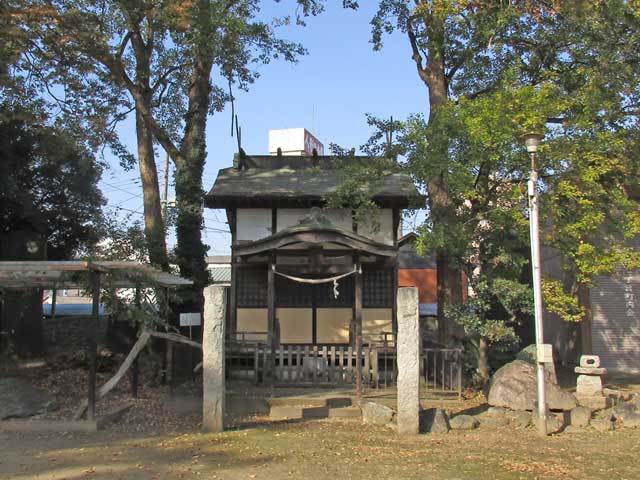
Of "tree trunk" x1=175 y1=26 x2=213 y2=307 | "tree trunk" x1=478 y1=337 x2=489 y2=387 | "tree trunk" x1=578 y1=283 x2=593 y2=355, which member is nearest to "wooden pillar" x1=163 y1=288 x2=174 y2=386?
"tree trunk" x1=175 y1=26 x2=213 y2=307

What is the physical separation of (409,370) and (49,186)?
1418 centimetres

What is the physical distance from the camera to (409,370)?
9281mm

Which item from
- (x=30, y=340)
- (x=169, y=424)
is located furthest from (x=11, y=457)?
(x=30, y=340)

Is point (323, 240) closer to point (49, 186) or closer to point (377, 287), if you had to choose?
point (377, 287)

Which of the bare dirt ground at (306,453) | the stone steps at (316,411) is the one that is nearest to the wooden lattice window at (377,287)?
the stone steps at (316,411)

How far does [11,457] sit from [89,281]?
3.39m

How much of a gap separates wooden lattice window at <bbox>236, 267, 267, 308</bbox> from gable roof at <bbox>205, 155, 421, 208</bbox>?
6.06ft

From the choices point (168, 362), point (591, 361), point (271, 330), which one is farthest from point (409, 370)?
point (168, 362)

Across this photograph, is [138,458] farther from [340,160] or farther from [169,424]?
[340,160]

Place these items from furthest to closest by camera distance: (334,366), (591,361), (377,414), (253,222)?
(253,222), (334,366), (591,361), (377,414)

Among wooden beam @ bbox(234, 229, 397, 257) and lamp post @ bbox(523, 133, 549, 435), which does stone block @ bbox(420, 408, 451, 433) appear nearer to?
lamp post @ bbox(523, 133, 549, 435)

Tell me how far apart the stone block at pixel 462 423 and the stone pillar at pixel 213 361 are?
3834 millimetres

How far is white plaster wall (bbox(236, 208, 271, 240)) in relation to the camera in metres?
15.8

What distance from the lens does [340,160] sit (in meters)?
14.5
